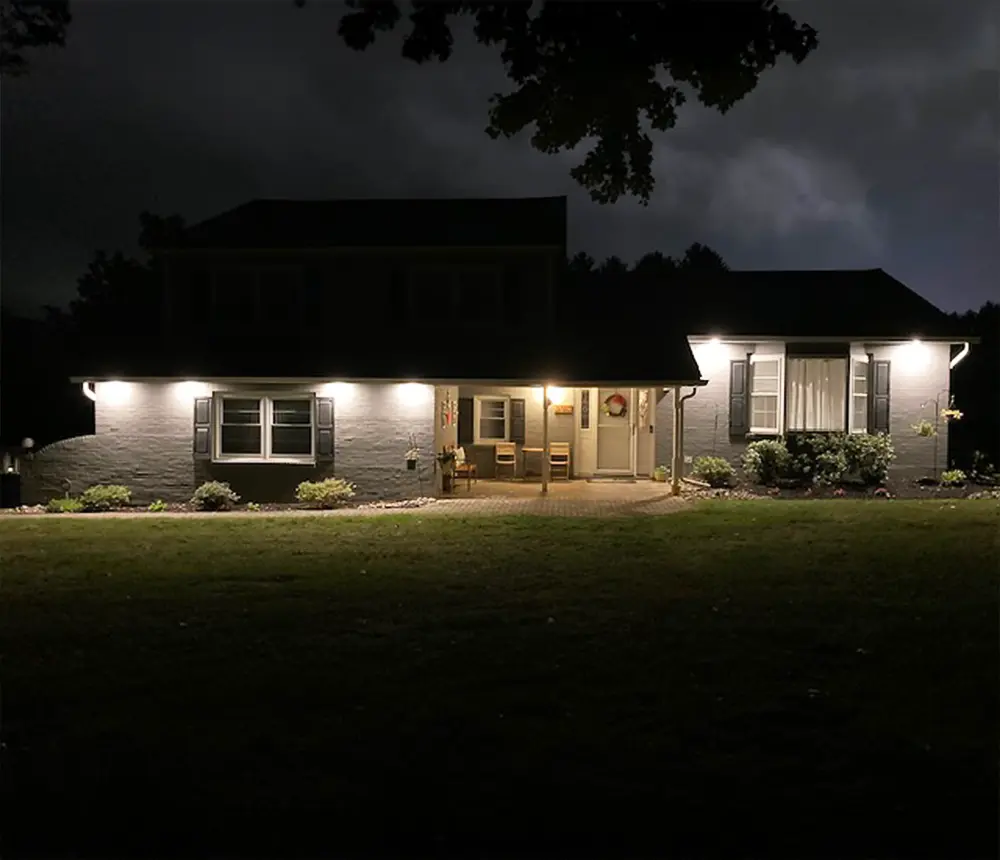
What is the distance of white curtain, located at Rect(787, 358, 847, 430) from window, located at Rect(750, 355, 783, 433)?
33 cm

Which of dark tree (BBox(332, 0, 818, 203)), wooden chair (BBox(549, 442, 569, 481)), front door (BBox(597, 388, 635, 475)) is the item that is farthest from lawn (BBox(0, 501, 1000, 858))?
front door (BBox(597, 388, 635, 475))

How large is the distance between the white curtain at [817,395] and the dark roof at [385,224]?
5.51 meters

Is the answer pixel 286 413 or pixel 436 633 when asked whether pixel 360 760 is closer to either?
pixel 436 633

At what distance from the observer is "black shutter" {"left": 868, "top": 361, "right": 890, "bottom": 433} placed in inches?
693

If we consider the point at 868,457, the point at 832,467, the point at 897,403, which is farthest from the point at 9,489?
the point at 897,403

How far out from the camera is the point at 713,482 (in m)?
17.0

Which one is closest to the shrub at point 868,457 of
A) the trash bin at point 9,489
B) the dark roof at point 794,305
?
the dark roof at point 794,305

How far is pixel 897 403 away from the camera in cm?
1781

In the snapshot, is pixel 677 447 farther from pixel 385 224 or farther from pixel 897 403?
pixel 385 224

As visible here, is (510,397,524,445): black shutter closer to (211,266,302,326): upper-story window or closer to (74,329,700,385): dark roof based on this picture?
(74,329,700,385): dark roof

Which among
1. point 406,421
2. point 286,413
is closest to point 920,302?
point 406,421

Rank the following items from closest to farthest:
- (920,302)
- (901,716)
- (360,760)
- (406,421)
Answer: (360,760) → (901,716) → (406,421) → (920,302)

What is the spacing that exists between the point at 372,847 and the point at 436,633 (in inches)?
127

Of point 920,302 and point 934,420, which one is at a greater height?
point 920,302
